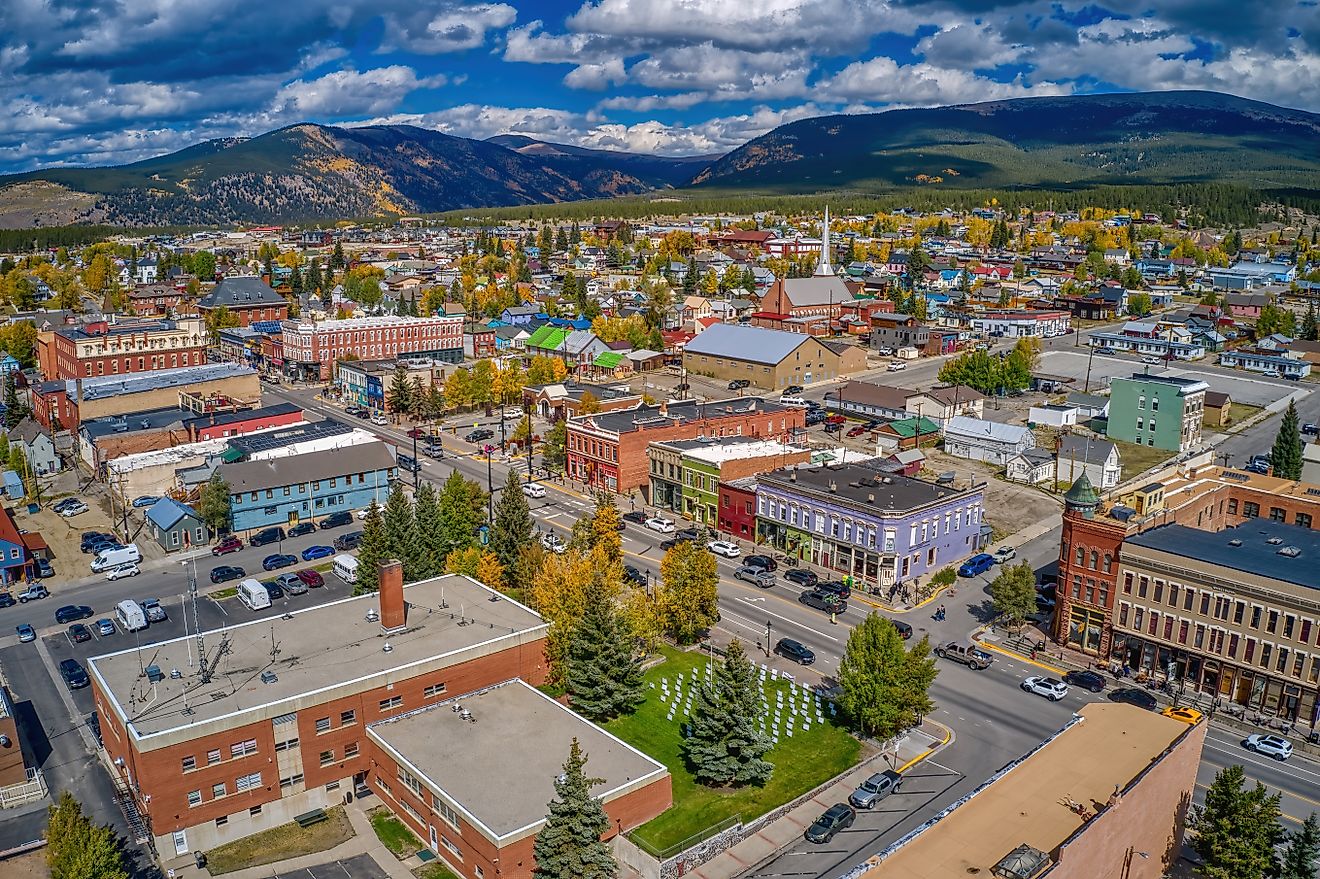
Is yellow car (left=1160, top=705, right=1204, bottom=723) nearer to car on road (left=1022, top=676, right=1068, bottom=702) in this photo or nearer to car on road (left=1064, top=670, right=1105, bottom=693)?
car on road (left=1022, top=676, right=1068, bottom=702)

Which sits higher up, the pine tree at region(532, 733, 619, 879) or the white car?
the pine tree at region(532, 733, 619, 879)

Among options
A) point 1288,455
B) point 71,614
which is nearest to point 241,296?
point 71,614

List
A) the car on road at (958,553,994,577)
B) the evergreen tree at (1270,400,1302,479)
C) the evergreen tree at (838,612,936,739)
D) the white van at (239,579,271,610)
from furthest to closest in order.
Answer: the evergreen tree at (1270,400,1302,479) < the car on road at (958,553,994,577) < the white van at (239,579,271,610) < the evergreen tree at (838,612,936,739)

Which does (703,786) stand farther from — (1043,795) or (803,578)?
(803,578)

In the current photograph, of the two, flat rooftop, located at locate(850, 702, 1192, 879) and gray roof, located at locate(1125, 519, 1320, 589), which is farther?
gray roof, located at locate(1125, 519, 1320, 589)

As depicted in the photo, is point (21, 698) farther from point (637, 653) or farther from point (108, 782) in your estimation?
point (637, 653)

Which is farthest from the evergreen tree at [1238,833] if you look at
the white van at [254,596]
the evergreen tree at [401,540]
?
the white van at [254,596]

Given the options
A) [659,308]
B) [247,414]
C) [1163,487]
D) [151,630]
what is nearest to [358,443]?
[247,414]

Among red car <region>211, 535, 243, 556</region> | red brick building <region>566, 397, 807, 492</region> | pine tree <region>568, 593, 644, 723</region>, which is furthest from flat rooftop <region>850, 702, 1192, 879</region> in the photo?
red car <region>211, 535, 243, 556</region>
